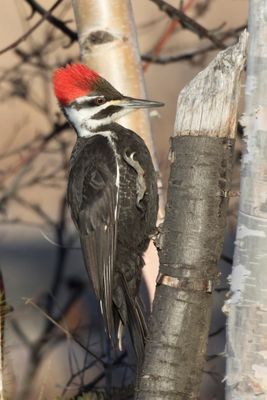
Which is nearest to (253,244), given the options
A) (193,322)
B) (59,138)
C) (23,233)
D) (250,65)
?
A: (193,322)

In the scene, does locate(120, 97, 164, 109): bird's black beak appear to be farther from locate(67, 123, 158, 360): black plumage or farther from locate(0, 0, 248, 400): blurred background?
locate(0, 0, 248, 400): blurred background

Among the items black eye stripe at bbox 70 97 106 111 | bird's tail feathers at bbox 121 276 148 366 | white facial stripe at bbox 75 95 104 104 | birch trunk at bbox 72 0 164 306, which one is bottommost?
bird's tail feathers at bbox 121 276 148 366

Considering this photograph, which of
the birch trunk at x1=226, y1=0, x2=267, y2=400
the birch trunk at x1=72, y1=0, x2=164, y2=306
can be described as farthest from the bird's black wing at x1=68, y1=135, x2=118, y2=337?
the birch trunk at x1=226, y1=0, x2=267, y2=400

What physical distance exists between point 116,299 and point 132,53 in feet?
2.85

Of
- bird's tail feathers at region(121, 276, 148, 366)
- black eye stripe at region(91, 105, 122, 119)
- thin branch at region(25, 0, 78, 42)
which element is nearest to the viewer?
bird's tail feathers at region(121, 276, 148, 366)

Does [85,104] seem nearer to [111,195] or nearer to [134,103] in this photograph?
[134,103]

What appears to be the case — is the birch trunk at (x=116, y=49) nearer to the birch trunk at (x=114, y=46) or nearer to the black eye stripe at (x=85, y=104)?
the birch trunk at (x=114, y=46)

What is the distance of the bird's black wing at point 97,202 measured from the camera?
300cm

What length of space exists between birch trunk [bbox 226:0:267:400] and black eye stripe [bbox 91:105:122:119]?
1039 millimetres

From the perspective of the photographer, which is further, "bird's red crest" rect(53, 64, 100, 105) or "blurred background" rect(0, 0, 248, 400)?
"blurred background" rect(0, 0, 248, 400)

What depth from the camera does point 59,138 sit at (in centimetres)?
461

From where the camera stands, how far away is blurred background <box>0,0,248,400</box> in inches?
175

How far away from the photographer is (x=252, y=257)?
212 cm

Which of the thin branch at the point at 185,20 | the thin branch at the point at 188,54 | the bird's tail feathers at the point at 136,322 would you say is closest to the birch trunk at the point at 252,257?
the bird's tail feathers at the point at 136,322
